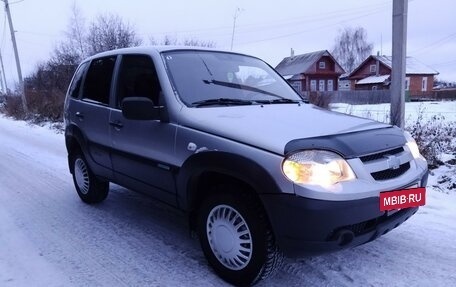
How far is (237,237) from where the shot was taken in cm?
310

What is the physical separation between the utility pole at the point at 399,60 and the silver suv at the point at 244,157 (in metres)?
2.82

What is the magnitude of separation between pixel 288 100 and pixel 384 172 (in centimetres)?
141

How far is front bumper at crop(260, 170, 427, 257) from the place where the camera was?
263 centimetres

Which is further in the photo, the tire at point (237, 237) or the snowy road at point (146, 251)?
the snowy road at point (146, 251)

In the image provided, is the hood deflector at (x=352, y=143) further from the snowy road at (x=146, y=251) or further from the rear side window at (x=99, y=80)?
the rear side window at (x=99, y=80)

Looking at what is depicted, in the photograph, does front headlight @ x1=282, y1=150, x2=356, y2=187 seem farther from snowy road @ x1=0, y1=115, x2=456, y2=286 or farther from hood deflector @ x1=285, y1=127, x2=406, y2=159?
snowy road @ x1=0, y1=115, x2=456, y2=286

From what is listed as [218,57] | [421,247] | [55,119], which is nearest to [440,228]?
[421,247]

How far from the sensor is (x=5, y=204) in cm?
560

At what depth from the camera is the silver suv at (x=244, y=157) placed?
2.71 meters

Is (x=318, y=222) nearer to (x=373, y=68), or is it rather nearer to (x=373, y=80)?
(x=373, y=80)

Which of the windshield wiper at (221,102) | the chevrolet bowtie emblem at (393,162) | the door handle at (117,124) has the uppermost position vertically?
the windshield wiper at (221,102)

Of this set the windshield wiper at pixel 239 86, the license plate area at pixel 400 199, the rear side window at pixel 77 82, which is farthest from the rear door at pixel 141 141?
the license plate area at pixel 400 199

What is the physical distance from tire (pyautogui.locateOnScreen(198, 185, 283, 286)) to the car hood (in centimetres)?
42

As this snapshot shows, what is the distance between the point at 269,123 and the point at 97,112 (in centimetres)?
235
